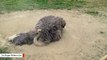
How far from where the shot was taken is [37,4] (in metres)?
10.0

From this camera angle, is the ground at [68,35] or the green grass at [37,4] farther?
the green grass at [37,4]

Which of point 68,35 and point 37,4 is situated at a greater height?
point 37,4

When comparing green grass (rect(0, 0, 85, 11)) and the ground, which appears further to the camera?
green grass (rect(0, 0, 85, 11))

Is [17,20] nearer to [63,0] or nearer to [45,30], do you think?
[45,30]

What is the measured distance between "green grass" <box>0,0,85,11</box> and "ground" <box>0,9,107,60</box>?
0.43 metres

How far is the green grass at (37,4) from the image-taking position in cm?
968

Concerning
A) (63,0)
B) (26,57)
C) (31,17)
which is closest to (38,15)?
(31,17)

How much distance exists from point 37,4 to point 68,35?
3015 mm

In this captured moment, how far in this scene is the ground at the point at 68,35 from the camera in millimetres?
6559

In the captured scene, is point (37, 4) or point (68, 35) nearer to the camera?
point (68, 35)

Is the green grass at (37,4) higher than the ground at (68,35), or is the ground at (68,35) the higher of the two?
the green grass at (37,4)

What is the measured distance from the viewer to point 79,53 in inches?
261

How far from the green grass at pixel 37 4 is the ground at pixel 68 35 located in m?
0.43

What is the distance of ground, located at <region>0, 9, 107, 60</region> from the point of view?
6.56 meters
